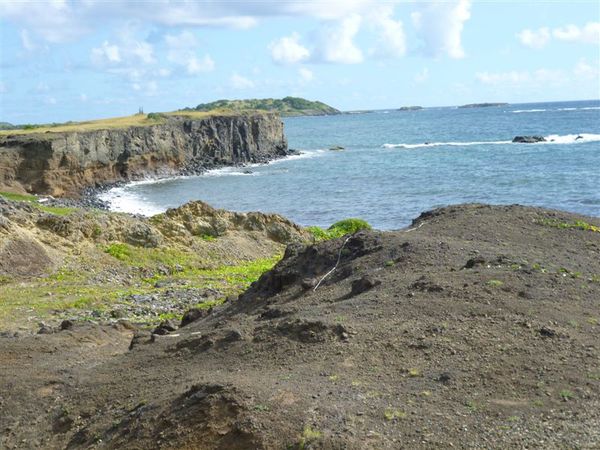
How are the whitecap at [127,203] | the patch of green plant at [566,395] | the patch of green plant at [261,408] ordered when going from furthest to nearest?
the whitecap at [127,203]
the patch of green plant at [566,395]
the patch of green plant at [261,408]

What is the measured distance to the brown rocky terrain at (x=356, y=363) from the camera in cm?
934

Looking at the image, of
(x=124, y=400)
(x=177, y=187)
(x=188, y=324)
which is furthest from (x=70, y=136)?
(x=124, y=400)

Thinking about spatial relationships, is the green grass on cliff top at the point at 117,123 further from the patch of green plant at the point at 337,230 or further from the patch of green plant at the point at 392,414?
the patch of green plant at the point at 392,414

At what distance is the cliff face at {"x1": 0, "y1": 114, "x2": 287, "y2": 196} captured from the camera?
58.5m

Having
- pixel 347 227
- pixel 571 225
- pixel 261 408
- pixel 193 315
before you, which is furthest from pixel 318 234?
pixel 261 408

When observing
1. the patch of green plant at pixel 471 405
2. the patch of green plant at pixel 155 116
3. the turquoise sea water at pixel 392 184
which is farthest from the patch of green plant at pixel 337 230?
the patch of green plant at pixel 155 116

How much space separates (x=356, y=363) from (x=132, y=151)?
63.5m

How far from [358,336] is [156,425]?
10.6 feet

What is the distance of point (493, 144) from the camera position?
328 feet

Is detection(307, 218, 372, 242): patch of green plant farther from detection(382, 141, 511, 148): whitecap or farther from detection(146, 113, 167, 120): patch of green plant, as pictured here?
detection(382, 141, 511, 148): whitecap

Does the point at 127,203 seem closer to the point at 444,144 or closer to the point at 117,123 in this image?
the point at 117,123

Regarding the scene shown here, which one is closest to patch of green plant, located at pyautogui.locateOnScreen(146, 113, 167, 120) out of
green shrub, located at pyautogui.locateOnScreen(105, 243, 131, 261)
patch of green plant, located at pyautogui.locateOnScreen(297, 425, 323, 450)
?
green shrub, located at pyautogui.locateOnScreen(105, 243, 131, 261)

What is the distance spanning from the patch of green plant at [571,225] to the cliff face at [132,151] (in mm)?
45075

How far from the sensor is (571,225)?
18.4 meters
